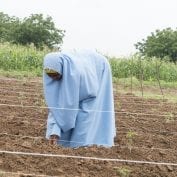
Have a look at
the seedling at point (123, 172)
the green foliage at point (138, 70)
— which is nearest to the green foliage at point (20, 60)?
the green foliage at point (138, 70)

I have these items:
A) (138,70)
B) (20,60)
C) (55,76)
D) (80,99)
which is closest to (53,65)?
(55,76)

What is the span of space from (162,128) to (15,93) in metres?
3.55

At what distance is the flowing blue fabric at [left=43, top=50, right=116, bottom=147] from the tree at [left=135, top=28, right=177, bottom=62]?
1969cm

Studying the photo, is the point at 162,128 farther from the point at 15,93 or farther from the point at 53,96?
the point at 15,93

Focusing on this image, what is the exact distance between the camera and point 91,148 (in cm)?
459

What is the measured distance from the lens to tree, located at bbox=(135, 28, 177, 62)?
25562mm

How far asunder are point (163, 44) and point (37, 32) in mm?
5698

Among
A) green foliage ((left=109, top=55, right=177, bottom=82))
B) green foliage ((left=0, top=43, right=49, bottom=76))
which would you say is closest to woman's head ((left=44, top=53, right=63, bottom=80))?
green foliage ((left=0, top=43, right=49, bottom=76))

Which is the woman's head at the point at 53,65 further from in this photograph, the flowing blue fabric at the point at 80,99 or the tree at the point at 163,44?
the tree at the point at 163,44

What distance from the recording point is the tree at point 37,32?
25.2 m

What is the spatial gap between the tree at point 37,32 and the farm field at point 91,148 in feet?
43.8

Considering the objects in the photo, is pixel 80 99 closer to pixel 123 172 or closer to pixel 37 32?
pixel 123 172

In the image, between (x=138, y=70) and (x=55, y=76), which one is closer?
(x=55, y=76)

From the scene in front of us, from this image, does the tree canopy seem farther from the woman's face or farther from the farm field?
the woman's face
